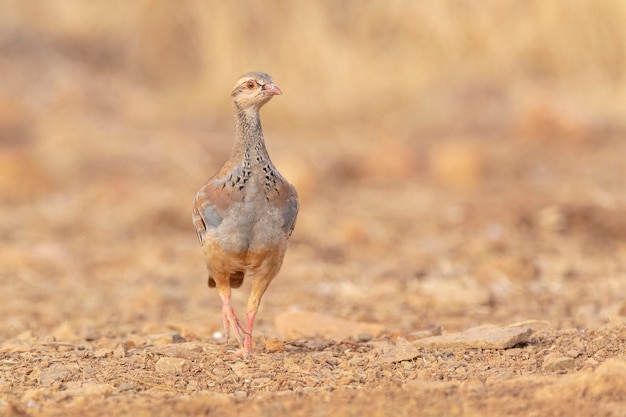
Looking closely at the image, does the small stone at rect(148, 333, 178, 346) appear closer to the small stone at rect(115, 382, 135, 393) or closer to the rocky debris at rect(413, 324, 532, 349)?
the small stone at rect(115, 382, 135, 393)

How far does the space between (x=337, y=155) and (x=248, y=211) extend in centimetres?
780

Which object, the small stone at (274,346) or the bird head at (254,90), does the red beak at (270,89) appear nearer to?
the bird head at (254,90)

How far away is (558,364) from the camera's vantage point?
4656mm

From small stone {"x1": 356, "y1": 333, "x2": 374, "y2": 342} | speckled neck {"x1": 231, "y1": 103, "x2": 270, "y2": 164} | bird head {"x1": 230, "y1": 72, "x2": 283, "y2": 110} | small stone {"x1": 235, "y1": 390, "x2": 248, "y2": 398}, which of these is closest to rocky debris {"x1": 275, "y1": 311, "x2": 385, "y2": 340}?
small stone {"x1": 356, "y1": 333, "x2": 374, "y2": 342}

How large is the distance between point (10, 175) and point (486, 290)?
5.78 meters

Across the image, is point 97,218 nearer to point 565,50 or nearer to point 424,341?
point 424,341

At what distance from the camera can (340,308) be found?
741 cm

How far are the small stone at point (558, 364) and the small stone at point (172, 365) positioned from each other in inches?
61.2

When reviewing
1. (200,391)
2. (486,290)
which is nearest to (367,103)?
(486,290)

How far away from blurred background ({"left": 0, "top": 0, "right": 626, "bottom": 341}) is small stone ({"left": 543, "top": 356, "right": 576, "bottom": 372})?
75.7 inches

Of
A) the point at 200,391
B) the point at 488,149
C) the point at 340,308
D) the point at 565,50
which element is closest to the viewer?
the point at 200,391

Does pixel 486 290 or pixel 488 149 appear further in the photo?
pixel 488 149

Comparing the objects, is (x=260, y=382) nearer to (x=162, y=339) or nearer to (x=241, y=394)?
(x=241, y=394)

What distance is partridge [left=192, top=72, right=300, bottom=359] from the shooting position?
504cm
